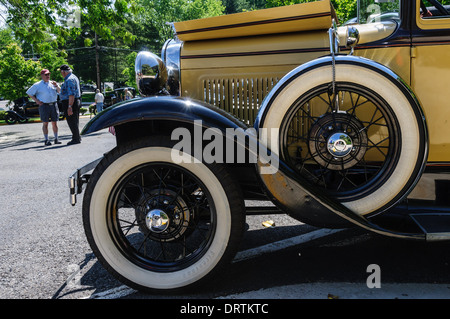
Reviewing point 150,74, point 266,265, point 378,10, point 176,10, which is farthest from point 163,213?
point 176,10

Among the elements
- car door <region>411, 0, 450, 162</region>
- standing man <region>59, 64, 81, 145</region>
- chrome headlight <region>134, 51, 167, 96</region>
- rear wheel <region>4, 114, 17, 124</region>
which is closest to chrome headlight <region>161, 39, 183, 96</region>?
chrome headlight <region>134, 51, 167, 96</region>

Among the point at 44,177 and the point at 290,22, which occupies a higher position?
the point at 290,22

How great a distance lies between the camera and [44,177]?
5.43 m

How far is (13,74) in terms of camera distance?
20125mm

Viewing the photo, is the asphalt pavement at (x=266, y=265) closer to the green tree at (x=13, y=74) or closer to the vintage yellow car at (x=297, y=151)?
the vintage yellow car at (x=297, y=151)

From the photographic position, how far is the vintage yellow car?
83.3 inches

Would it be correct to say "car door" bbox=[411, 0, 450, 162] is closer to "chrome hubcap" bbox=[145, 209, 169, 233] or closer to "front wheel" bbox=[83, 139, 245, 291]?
"front wheel" bbox=[83, 139, 245, 291]

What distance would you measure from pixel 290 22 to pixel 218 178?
118 centimetres

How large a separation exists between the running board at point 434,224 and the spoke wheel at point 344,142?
0.30 m

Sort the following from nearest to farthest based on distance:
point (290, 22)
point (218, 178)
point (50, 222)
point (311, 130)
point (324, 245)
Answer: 1. point (218, 178)
2. point (311, 130)
3. point (290, 22)
4. point (324, 245)
5. point (50, 222)

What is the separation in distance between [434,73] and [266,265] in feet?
5.16

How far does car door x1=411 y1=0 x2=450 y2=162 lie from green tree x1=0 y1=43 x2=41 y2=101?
21291mm
